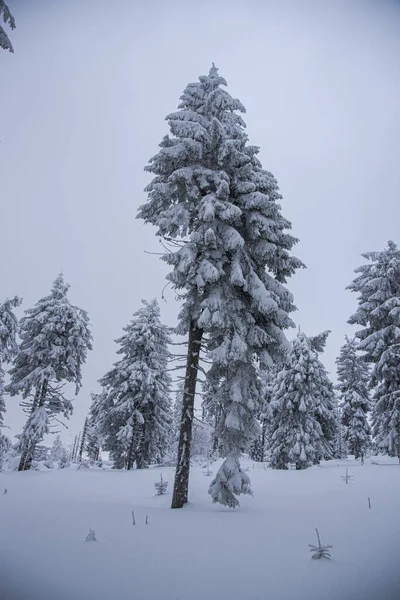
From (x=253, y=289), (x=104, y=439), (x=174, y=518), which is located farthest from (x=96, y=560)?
(x=104, y=439)

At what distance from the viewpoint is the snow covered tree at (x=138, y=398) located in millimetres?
22547

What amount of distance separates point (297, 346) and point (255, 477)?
40.1ft

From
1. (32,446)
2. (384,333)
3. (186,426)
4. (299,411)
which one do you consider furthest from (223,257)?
(299,411)

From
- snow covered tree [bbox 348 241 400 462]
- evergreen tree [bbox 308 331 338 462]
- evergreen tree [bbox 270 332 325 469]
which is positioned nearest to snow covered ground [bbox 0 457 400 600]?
snow covered tree [bbox 348 241 400 462]

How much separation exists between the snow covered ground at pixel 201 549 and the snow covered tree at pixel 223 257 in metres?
1.79

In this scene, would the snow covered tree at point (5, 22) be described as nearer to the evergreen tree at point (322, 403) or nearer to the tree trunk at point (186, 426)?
the tree trunk at point (186, 426)

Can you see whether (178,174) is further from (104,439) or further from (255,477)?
(104,439)

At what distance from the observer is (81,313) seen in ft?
75.3

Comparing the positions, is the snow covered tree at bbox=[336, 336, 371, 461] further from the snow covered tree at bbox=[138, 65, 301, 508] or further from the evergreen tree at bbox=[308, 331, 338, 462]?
the snow covered tree at bbox=[138, 65, 301, 508]

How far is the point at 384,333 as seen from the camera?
19844 millimetres

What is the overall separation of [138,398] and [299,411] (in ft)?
41.8

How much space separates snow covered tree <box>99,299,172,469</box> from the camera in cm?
2255

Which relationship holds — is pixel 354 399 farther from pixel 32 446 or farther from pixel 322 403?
pixel 32 446

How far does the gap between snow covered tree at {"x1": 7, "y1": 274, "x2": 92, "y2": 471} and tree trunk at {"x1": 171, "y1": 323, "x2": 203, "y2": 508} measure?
13.4m
